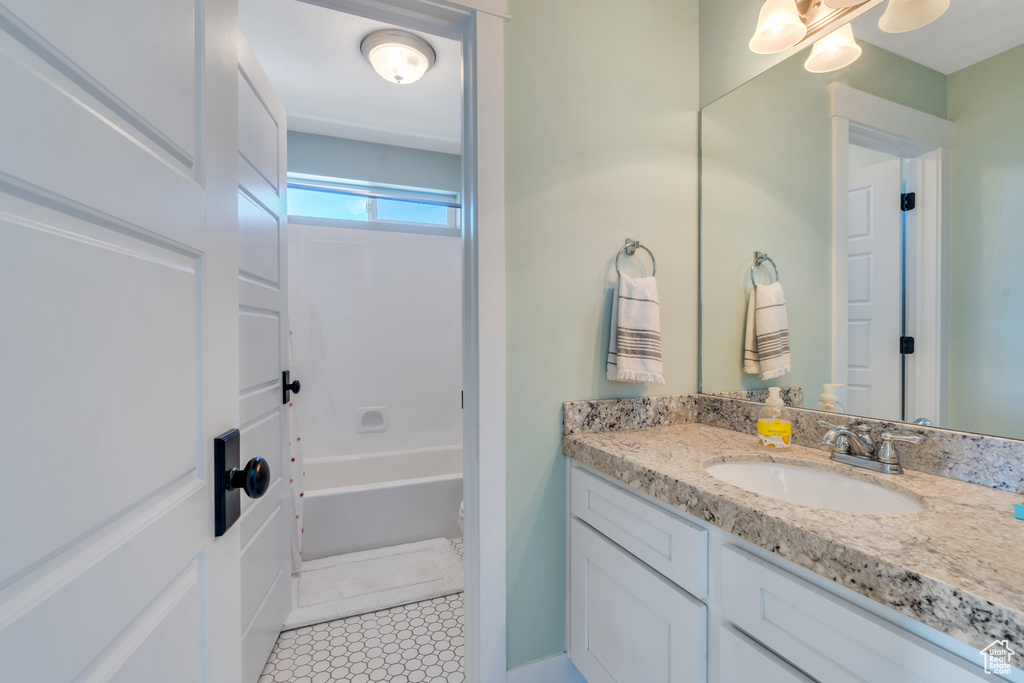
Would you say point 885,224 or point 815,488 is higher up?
point 885,224

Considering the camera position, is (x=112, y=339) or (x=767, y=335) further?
(x=767, y=335)

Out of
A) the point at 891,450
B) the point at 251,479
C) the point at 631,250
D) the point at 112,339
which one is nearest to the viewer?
the point at 112,339

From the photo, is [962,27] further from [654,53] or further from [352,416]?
[352,416]

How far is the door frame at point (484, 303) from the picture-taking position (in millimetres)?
1271

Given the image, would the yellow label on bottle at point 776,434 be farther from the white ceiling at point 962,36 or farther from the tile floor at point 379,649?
the tile floor at point 379,649

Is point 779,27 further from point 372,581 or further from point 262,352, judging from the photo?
point 372,581

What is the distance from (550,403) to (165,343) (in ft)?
3.35

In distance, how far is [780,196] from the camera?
1.38 meters

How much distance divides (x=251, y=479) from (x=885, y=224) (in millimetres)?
1430

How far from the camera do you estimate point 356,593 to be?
6.47 ft

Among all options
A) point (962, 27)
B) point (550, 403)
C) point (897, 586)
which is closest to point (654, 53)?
point (962, 27)

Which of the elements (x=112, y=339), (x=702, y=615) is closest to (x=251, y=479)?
(x=112, y=339)

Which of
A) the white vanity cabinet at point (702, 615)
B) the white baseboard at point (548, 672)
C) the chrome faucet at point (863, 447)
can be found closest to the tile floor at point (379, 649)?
the white baseboard at point (548, 672)

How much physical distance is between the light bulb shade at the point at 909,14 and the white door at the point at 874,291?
12.0 inches
